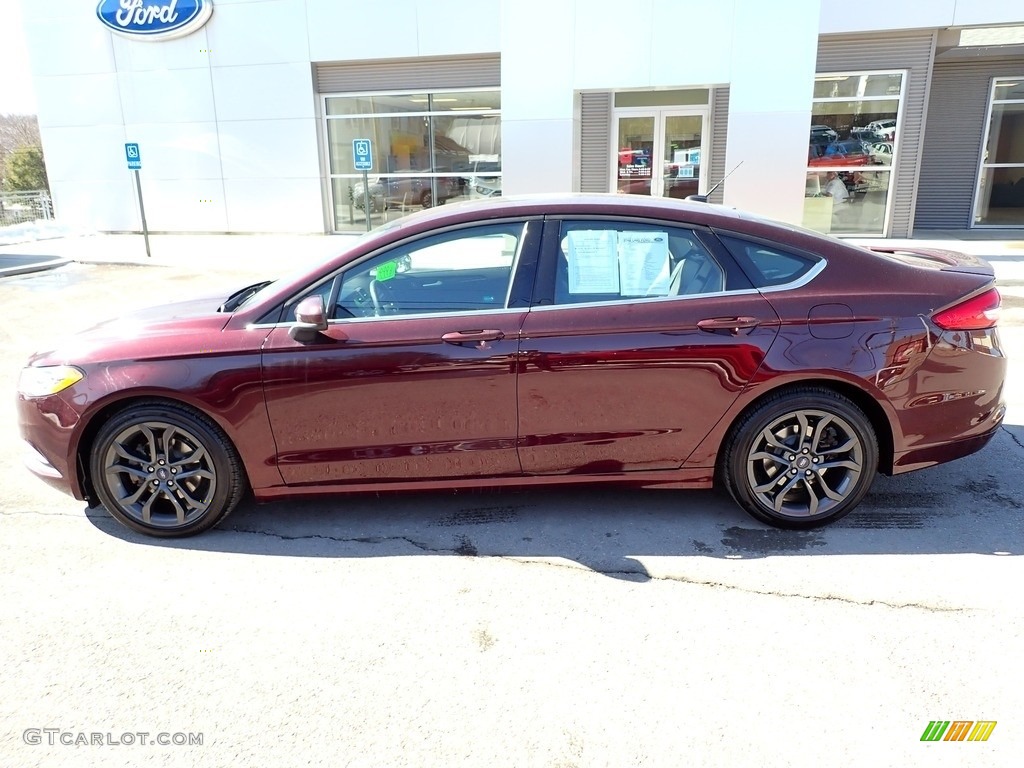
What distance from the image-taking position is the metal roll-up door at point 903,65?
1288 cm

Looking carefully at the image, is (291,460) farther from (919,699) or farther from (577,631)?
(919,699)

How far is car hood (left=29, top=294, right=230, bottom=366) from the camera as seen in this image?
3508 mm

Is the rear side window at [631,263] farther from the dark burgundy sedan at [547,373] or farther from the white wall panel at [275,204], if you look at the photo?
the white wall panel at [275,204]

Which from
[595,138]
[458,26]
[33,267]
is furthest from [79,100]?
[595,138]

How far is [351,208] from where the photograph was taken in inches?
663

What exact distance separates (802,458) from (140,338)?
3257 millimetres

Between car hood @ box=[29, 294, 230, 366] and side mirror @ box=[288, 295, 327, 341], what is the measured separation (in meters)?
0.42

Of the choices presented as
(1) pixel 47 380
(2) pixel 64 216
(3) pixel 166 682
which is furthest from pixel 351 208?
(3) pixel 166 682

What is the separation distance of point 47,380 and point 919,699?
3951 mm

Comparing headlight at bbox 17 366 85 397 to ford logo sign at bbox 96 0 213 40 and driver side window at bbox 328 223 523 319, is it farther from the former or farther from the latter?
ford logo sign at bbox 96 0 213 40

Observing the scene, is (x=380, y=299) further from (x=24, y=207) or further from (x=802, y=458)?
(x=24, y=207)

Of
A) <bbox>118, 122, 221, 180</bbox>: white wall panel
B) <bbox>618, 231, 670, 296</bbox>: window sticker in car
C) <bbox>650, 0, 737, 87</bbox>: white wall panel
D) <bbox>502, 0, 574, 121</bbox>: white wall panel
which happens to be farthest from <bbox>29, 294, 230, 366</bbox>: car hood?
<bbox>118, 122, 221, 180</bbox>: white wall panel

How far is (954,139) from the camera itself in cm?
1509

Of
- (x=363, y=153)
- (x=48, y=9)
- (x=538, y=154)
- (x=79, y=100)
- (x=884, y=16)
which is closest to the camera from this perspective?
(x=363, y=153)
